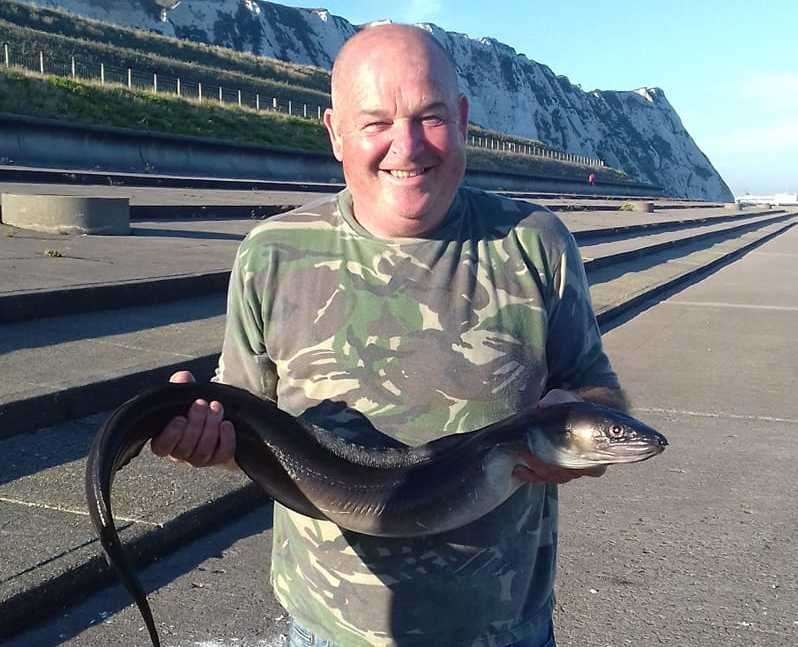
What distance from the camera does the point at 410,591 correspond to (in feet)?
6.53

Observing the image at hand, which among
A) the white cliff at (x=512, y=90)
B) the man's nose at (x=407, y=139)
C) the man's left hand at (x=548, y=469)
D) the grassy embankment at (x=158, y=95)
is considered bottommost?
the man's left hand at (x=548, y=469)

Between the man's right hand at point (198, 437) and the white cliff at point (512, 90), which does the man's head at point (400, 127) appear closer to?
the man's right hand at point (198, 437)

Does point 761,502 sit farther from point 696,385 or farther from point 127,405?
point 127,405

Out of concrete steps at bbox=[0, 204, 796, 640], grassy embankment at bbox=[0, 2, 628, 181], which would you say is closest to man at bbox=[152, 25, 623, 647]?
concrete steps at bbox=[0, 204, 796, 640]

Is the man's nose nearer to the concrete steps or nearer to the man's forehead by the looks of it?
the man's forehead

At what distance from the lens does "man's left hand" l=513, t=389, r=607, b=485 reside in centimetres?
200

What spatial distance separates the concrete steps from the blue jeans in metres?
1.48

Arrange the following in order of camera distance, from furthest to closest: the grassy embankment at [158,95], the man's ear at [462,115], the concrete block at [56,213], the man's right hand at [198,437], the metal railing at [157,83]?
the metal railing at [157,83] < the grassy embankment at [158,95] < the concrete block at [56,213] < the man's ear at [462,115] < the man's right hand at [198,437]

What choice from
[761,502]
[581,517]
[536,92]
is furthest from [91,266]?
[536,92]

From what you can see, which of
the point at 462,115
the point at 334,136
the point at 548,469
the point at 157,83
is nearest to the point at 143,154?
the point at 157,83

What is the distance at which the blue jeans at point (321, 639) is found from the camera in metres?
2.07

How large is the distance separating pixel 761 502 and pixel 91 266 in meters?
5.62

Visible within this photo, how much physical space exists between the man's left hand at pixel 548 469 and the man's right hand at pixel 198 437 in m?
0.62

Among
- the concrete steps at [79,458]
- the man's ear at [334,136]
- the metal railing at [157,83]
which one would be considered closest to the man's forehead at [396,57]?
the man's ear at [334,136]
